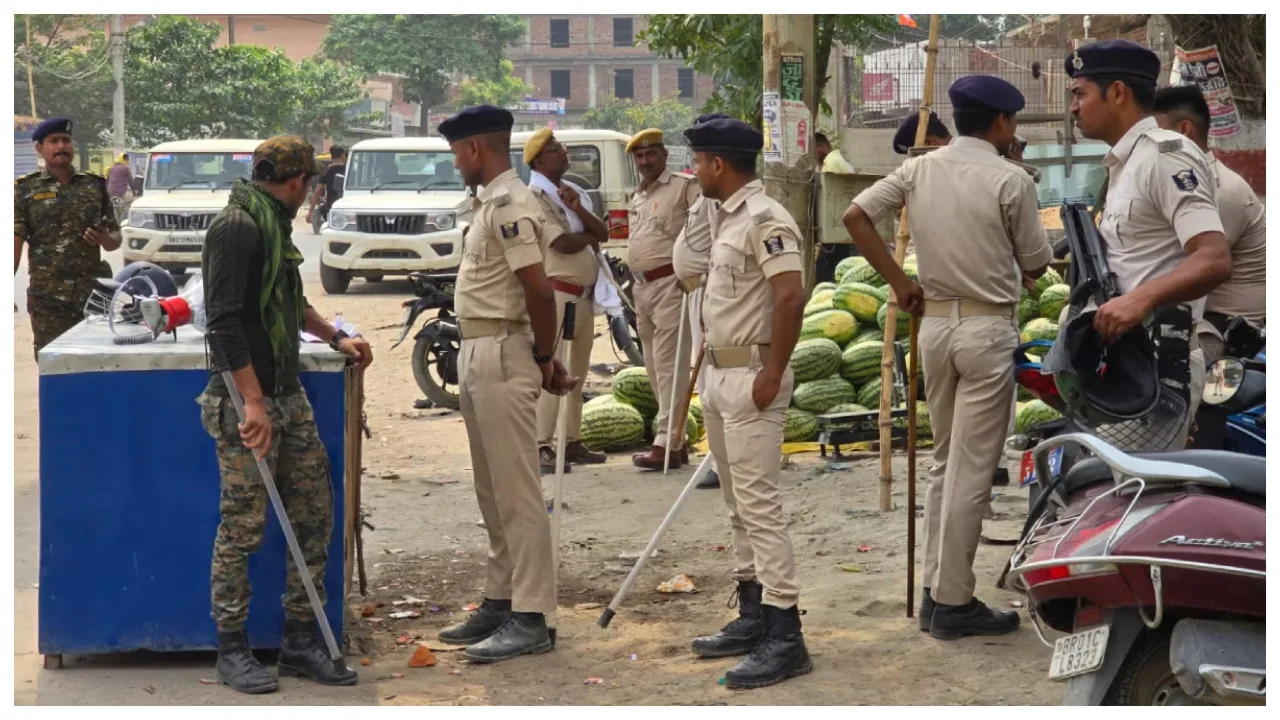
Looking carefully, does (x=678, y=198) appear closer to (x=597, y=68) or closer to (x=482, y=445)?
(x=482, y=445)

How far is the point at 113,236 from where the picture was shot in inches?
372

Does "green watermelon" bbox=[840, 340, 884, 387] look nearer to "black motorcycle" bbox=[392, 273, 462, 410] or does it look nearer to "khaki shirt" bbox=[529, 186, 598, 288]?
"khaki shirt" bbox=[529, 186, 598, 288]

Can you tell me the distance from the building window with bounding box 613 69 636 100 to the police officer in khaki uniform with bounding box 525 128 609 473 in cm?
7392

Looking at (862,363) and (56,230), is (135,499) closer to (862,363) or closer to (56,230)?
(56,230)

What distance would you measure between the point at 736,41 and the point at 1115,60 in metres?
7.73

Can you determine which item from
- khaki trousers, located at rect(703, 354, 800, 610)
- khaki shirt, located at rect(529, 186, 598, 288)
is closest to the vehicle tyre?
khaki shirt, located at rect(529, 186, 598, 288)

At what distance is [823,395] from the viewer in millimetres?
10016

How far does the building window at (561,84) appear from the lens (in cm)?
8362

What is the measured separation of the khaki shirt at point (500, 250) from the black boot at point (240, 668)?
1399 millimetres

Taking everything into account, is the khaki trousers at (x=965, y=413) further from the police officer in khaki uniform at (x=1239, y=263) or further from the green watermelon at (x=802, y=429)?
the green watermelon at (x=802, y=429)

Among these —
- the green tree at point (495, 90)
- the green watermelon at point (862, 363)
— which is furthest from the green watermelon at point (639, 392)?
the green tree at point (495, 90)

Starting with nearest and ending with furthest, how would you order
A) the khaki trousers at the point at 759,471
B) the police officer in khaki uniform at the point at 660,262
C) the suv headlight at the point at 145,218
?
the khaki trousers at the point at 759,471 < the police officer in khaki uniform at the point at 660,262 < the suv headlight at the point at 145,218

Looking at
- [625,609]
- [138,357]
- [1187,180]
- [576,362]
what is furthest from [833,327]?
[138,357]
